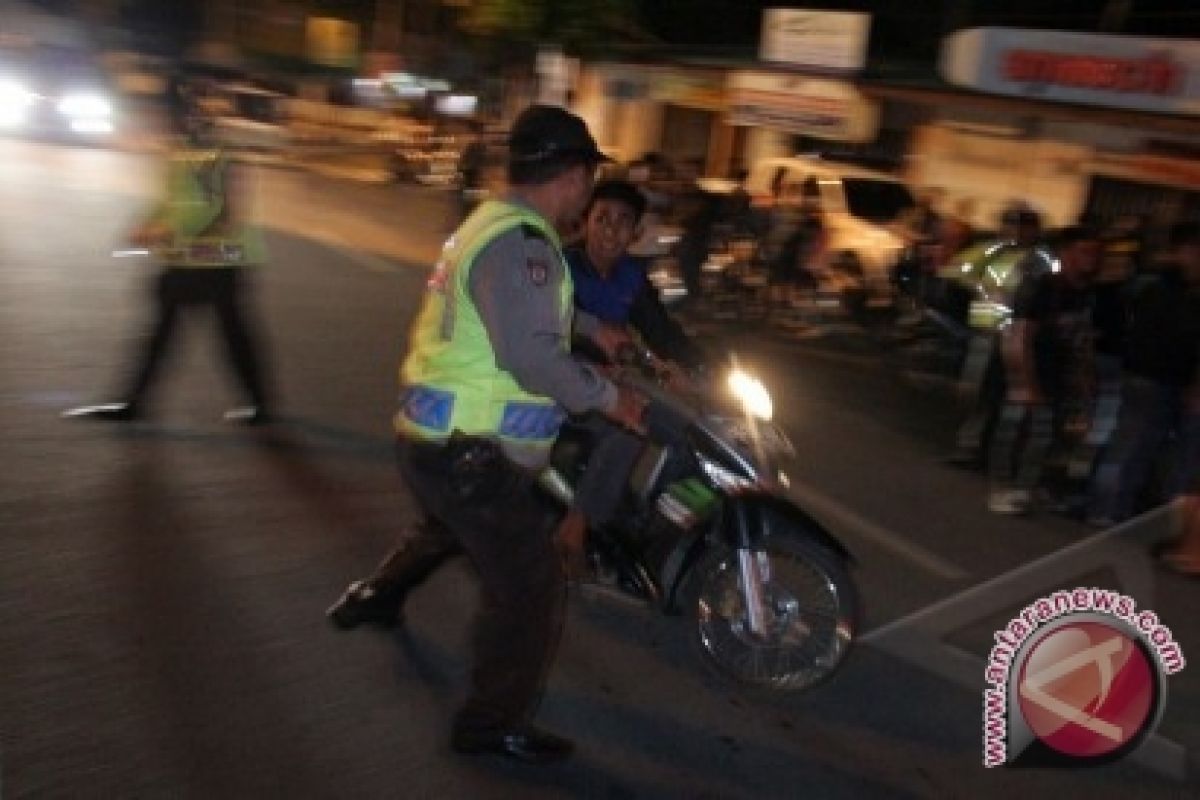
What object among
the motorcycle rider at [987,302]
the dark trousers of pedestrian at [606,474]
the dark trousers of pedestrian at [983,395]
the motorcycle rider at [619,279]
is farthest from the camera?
the motorcycle rider at [987,302]

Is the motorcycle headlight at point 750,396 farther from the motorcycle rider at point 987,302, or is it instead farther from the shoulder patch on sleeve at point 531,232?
the motorcycle rider at point 987,302

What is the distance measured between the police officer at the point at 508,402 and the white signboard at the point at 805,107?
1310 centimetres

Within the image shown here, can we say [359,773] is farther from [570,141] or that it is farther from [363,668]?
[570,141]

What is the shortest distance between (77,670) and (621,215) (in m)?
2.50

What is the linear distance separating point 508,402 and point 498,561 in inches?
17.4

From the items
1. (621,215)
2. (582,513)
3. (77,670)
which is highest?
(621,215)

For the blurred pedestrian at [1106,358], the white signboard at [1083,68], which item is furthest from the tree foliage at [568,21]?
the blurred pedestrian at [1106,358]

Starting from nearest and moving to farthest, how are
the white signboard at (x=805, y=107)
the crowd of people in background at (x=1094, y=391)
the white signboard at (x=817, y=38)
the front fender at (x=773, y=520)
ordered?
1. the front fender at (x=773, y=520)
2. the crowd of people in background at (x=1094, y=391)
3. the white signboard at (x=817, y=38)
4. the white signboard at (x=805, y=107)

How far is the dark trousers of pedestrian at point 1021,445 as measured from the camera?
716 centimetres

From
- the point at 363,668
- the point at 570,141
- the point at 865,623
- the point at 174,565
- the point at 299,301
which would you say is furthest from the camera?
the point at 299,301

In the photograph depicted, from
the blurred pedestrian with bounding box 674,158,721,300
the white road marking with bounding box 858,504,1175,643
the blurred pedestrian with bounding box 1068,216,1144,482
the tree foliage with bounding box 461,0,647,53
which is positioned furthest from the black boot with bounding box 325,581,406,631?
the tree foliage with bounding box 461,0,647,53

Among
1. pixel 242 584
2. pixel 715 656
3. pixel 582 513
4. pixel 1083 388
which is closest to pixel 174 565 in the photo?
pixel 242 584

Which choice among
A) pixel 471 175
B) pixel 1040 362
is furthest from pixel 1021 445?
pixel 471 175

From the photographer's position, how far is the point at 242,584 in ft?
16.0
